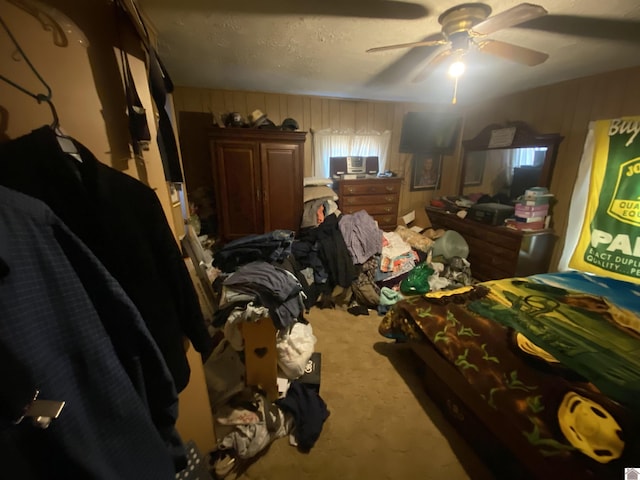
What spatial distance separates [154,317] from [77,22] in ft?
2.98

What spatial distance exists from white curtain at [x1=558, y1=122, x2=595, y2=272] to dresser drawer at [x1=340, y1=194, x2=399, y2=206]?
172 centimetres

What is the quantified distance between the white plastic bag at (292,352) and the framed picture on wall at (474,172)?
11.0 ft

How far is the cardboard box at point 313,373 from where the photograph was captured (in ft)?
5.56

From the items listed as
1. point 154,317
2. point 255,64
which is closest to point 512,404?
point 154,317

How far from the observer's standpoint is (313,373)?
1764mm

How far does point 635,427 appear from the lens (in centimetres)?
86

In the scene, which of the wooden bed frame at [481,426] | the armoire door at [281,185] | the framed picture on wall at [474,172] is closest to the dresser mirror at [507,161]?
the framed picture on wall at [474,172]

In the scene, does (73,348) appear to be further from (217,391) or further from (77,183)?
(217,391)

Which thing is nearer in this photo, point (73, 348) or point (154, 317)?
point (73, 348)

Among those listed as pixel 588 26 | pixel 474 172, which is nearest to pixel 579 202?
pixel 474 172

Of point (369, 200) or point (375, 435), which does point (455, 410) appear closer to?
point (375, 435)

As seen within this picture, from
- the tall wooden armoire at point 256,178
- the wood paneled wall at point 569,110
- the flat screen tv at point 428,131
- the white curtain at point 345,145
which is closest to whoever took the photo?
the wood paneled wall at point 569,110

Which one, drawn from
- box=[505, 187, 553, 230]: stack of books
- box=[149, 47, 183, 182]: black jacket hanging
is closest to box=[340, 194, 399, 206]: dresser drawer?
box=[505, 187, 553, 230]: stack of books

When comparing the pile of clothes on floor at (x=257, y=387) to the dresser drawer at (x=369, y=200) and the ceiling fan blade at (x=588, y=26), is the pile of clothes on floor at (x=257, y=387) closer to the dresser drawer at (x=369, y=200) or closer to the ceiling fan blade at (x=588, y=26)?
the dresser drawer at (x=369, y=200)
